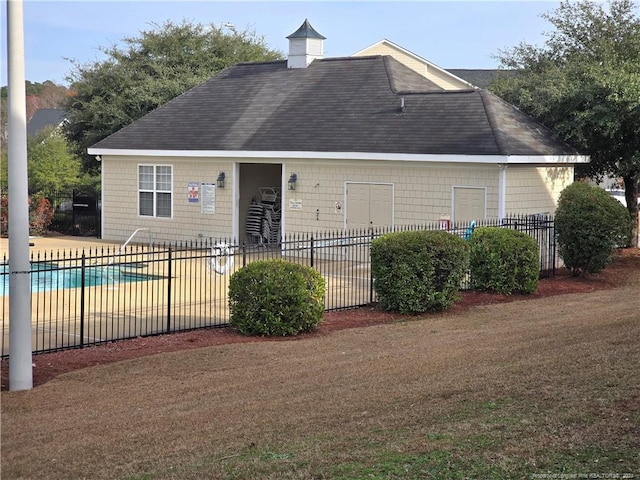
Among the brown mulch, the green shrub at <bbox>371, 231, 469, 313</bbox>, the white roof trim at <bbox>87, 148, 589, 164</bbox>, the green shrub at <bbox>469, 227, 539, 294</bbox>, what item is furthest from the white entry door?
the green shrub at <bbox>371, 231, 469, 313</bbox>

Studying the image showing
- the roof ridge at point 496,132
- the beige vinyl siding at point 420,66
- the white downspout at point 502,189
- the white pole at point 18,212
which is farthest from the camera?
the beige vinyl siding at point 420,66

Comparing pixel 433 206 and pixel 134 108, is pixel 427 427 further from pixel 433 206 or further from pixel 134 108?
pixel 134 108

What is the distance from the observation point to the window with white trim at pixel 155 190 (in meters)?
29.1

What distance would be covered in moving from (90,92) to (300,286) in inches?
1036

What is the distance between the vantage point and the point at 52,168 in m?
45.0

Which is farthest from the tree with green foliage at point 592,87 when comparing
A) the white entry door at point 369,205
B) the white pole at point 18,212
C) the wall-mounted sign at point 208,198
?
the white pole at point 18,212

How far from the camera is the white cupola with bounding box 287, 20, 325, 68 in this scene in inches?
1183

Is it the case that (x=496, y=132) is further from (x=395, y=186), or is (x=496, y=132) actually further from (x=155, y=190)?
(x=155, y=190)

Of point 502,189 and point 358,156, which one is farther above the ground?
point 358,156

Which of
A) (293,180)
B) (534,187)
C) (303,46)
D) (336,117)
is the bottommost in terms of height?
(534,187)

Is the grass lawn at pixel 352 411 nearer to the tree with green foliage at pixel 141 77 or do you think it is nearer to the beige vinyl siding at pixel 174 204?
the beige vinyl siding at pixel 174 204

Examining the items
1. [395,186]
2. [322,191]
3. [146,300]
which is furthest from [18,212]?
[322,191]

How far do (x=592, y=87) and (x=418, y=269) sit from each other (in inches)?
440

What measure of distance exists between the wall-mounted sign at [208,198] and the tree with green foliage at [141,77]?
928 centimetres
